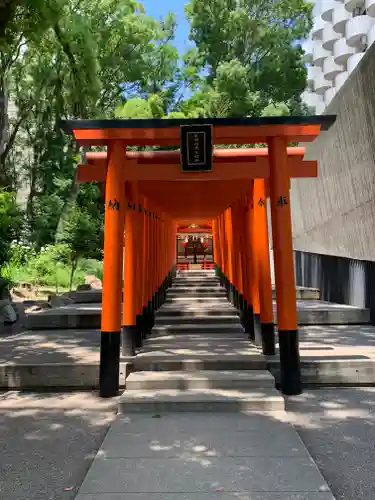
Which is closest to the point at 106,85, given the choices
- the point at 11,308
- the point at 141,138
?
the point at 11,308

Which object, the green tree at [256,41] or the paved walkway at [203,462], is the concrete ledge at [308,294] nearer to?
the paved walkway at [203,462]

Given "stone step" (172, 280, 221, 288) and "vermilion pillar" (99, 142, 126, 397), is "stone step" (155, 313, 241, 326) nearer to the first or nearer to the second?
"vermilion pillar" (99, 142, 126, 397)

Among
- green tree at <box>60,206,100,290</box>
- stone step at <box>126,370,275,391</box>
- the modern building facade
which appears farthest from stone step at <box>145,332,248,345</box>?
the modern building facade

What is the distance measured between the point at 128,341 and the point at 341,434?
11.7 ft

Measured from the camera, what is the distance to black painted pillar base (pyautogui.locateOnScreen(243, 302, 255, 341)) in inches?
340

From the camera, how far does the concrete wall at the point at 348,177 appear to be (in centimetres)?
1091

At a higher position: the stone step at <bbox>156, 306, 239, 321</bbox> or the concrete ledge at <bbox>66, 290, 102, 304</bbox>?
the concrete ledge at <bbox>66, 290, 102, 304</bbox>

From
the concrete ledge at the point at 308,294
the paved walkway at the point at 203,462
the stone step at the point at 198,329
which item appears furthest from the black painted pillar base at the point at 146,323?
the concrete ledge at the point at 308,294

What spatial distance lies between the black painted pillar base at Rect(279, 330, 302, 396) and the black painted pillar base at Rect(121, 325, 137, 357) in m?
Result: 2.34

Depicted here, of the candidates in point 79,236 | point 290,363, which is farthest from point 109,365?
point 79,236

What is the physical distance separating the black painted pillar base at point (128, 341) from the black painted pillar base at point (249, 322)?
2227 millimetres

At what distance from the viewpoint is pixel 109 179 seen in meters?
6.21

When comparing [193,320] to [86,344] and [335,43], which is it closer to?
[86,344]

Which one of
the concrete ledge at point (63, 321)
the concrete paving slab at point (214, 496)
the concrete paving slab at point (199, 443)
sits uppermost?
the concrete ledge at point (63, 321)
